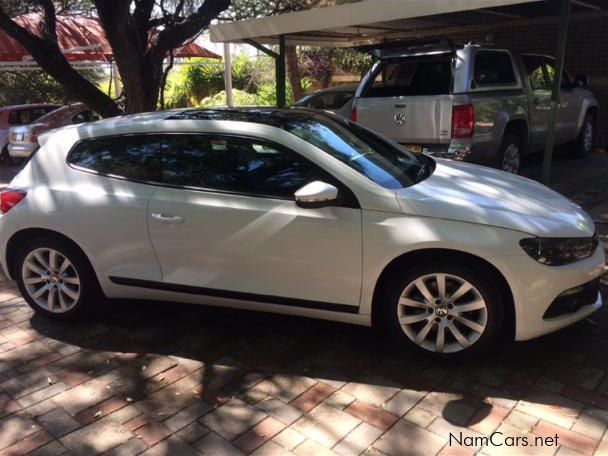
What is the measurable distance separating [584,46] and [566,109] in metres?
3.05

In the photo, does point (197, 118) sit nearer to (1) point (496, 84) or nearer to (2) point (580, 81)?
(1) point (496, 84)

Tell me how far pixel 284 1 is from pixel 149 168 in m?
10.7

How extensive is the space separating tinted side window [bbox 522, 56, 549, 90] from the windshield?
480 cm

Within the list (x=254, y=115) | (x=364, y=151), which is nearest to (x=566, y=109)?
(x=364, y=151)

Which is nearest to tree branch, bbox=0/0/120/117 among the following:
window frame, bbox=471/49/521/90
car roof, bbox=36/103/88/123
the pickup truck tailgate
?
the pickup truck tailgate

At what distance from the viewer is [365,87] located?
7.64 metres

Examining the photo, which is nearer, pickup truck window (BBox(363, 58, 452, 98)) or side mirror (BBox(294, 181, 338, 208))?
side mirror (BBox(294, 181, 338, 208))

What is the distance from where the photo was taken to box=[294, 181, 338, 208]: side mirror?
11.4 ft

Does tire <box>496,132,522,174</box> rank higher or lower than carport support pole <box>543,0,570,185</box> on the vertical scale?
lower

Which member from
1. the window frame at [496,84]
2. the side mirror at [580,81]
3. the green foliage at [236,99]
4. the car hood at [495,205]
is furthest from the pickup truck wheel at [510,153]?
the green foliage at [236,99]

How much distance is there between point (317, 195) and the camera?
11.4ft

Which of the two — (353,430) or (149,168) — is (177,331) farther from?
(353,430)

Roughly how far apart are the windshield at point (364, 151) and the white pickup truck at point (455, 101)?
2.54 meters

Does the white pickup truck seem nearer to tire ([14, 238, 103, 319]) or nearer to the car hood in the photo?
the car hood
